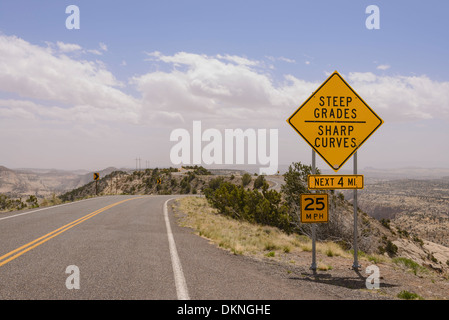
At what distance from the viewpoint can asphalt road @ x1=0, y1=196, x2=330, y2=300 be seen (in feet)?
16.6

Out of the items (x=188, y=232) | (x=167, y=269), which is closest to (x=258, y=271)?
(x=167, y=269)

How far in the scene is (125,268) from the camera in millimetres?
6352

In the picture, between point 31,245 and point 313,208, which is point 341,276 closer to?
point 313,208

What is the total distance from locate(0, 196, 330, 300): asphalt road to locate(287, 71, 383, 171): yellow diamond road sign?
3.15 m

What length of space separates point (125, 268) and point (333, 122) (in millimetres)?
5587

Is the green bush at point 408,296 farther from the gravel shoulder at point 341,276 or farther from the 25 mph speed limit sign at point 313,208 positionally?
the 25 mph speed limit sign at point 313,208

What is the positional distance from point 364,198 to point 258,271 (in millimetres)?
93097

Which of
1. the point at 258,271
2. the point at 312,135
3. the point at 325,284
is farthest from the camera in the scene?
the point at 312,135

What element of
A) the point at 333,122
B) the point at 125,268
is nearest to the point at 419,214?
the point at 333,122

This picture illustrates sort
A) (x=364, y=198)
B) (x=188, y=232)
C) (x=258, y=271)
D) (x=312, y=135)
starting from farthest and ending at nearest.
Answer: (x=364, y=198) < (x=188, y=232) < (x=312, y=135) < (x=258, y=271)

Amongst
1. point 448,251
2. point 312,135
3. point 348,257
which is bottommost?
point 448,251

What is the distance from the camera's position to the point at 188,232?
38.3 ft
